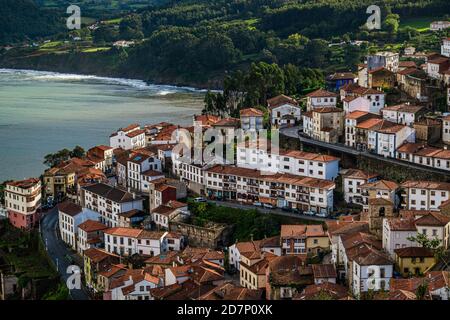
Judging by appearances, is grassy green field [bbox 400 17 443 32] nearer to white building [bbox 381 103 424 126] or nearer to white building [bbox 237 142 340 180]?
white building [bbox 381 103 424 126]

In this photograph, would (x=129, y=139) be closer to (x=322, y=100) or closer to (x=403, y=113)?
(x=322, y=100)

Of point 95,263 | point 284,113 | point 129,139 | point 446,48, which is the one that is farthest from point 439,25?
point 95,263

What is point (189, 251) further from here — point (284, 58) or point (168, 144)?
point (284, 58)

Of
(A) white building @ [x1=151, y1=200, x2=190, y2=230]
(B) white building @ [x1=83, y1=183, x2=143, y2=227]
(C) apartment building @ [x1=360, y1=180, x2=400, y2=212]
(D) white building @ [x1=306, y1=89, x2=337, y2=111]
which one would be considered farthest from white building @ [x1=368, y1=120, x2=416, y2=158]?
(B) white building @ [x1=83, y1=183, x2=143, y2=227]

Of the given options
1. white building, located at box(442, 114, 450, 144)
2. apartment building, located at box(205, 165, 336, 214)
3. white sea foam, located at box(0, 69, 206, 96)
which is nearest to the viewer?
apartment building, located at box(205, 165, 336, 214)

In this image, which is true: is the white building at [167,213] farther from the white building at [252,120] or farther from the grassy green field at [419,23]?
the grassy green field at [419,23]

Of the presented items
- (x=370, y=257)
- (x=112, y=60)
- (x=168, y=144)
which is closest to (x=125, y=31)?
(x=112, y=60)

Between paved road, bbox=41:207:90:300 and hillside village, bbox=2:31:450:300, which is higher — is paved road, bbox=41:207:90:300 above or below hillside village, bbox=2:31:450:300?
below
